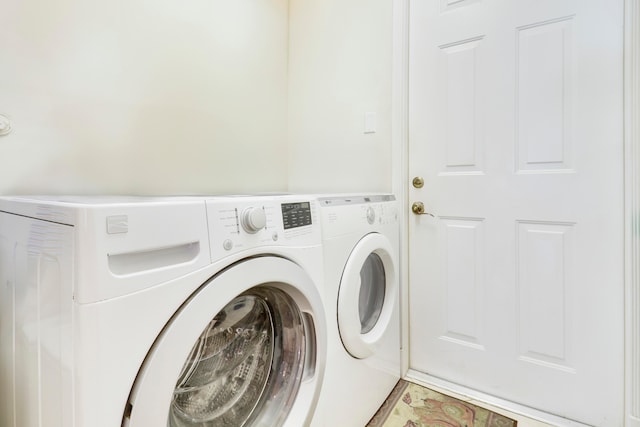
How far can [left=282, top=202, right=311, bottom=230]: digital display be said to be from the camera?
0.79 m

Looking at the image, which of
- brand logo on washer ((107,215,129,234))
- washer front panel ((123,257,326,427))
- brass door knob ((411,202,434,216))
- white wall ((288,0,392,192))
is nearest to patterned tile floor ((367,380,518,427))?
washer front panel ((123,257,326,427))

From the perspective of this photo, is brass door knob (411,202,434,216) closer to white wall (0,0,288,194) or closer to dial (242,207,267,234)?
white wall (0,0,288,194)

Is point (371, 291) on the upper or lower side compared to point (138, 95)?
lower

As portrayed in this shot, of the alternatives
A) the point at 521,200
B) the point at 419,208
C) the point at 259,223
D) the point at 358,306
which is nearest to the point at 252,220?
the point at 259,223

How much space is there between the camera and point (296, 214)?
829 mm

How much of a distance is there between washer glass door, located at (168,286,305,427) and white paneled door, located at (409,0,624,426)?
92cm

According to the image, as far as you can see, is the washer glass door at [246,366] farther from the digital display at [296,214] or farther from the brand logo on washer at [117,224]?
the brand logo on washer at [117,224]

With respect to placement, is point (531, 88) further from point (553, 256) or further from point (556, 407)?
point (556, 407)

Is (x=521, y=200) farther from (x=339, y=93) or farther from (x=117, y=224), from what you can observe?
(x=117, y=224)

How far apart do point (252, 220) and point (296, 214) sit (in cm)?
18

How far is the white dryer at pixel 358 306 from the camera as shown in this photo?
0.96 m

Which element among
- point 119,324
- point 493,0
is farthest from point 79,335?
point 493,0

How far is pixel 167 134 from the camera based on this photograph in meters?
1.31

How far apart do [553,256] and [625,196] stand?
1.02ft
